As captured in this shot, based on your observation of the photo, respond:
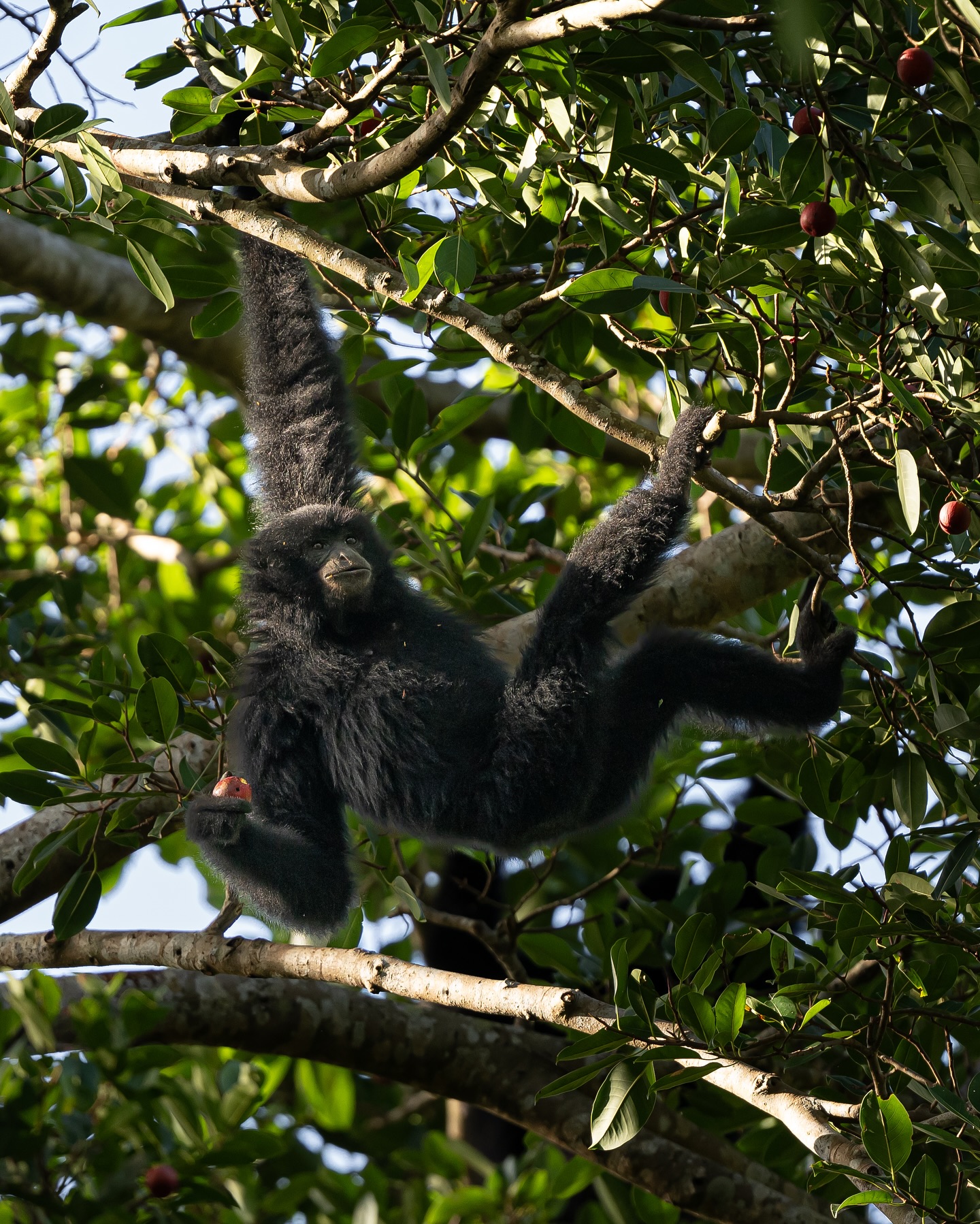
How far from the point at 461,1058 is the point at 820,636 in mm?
2603

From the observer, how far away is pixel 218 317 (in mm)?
5094

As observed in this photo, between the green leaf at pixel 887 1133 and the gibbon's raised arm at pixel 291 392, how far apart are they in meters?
3.32

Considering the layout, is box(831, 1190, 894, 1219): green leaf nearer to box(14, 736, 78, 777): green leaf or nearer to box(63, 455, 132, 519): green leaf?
box(14, 736, 78, 777): green leaf

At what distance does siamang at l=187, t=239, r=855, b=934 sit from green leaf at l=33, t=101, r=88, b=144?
1.47 meters

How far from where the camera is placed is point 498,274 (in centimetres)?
513

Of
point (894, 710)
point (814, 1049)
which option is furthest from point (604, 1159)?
point (894, 710)

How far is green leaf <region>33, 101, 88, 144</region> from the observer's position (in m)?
3.64

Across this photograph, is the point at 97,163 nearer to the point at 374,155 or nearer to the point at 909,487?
the point at 374,155

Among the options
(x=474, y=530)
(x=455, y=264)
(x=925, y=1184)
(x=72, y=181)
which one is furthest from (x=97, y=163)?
(x=925, y=1184)

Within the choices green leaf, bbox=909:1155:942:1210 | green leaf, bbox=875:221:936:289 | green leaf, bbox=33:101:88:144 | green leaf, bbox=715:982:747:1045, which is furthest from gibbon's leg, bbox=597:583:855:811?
green leaf, bbox=33:101:88:144

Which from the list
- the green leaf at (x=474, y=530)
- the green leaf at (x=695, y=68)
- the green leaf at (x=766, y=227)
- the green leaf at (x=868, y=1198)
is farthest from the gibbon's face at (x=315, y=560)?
the green leaf at (x=868, y=1198)

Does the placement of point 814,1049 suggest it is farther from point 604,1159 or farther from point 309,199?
point 309,199

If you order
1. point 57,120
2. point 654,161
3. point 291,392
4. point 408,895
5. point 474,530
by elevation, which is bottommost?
point 408,895

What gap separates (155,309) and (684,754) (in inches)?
155
